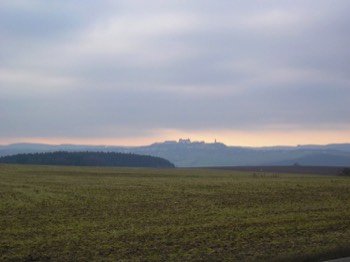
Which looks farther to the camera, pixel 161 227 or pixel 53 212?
pixel 53 212

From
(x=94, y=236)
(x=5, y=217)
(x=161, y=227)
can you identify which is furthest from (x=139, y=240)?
(x=5, y=217)

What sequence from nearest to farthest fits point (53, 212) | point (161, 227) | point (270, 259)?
point (270, 259) < point (161, 227) < point (53, 212)

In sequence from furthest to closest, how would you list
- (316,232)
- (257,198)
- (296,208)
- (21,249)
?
1. (257,198)
2. (296,208)
3. (316,232)
4. (21,249)

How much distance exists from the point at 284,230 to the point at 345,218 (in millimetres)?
5343

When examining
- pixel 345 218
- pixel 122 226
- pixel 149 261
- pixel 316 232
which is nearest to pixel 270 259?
pixel 149 261

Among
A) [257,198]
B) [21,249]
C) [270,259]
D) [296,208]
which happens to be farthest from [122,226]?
[257,198]

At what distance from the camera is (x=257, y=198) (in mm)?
33969

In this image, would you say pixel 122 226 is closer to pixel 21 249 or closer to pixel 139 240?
pixel 139 240

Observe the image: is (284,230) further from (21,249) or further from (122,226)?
(21,249)

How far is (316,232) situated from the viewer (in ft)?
58.6

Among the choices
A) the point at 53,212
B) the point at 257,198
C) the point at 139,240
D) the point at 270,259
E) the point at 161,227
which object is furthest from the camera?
the point at 257,198

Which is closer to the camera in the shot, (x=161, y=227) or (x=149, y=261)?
(x=149, y=261)

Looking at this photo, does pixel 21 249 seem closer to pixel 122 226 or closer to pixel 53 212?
pixel 122 226

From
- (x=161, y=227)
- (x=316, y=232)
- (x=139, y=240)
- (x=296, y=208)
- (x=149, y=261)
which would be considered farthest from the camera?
(x=296, y=208)
